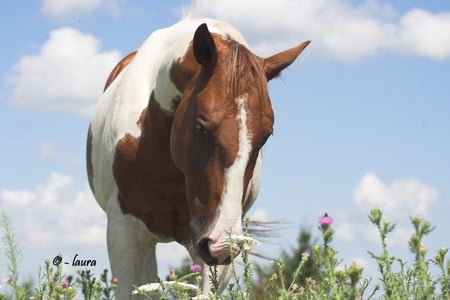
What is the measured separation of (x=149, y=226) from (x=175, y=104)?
1.00m

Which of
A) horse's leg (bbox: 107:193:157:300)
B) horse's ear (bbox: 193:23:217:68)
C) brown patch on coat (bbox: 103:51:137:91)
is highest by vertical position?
brown patch on coat (bbox: 103:51:137:91)

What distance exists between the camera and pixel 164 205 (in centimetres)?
634

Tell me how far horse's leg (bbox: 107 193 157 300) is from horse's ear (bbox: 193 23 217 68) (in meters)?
1.56

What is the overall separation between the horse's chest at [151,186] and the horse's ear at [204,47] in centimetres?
103

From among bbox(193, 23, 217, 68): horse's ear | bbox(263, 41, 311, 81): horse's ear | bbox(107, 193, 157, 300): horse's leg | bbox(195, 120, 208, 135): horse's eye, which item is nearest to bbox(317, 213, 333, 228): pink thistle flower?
bbox(195, 120, 208, 135): horse's eye

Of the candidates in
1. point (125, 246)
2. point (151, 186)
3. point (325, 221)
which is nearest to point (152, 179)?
point (151, 186)

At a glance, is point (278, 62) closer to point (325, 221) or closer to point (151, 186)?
point (151, 186)

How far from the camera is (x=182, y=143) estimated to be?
5.38 metres

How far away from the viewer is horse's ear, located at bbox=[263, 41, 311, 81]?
5766 millimetres

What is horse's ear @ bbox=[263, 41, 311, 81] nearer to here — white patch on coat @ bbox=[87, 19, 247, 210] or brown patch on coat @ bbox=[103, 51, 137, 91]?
white patch on coat @ bbox=[87, 19, 247, 210]

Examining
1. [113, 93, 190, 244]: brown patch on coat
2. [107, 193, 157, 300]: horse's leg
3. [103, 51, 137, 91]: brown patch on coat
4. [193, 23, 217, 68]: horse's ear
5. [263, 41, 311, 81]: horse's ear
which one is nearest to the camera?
[193, 23, 217, 68]: horse's ear

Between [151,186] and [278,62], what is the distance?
134 cm

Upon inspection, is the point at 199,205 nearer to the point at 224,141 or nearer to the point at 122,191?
the point at 224,141

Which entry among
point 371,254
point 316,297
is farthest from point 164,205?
point 371,254
